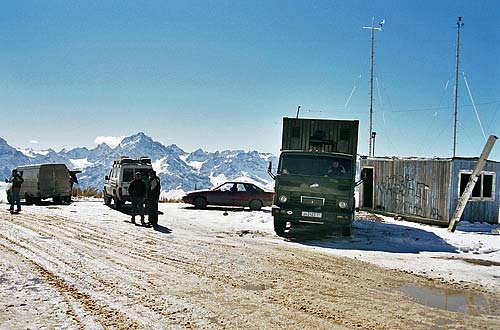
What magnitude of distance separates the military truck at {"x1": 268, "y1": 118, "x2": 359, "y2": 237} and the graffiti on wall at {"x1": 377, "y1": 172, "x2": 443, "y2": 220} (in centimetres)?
620

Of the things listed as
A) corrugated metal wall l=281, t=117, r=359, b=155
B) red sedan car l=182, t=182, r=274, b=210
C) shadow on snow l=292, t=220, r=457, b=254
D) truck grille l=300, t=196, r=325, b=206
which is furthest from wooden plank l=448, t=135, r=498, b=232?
red sedan car l=182, t=182, r=274, b=210

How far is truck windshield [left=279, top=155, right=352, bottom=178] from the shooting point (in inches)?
529

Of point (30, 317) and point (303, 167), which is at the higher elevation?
point (303, 167)

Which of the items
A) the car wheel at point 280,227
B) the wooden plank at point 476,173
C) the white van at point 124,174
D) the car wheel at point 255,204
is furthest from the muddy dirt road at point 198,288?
the car wheel at point 255,204

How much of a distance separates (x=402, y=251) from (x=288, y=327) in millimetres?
7425

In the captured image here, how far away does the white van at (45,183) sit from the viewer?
24.3m

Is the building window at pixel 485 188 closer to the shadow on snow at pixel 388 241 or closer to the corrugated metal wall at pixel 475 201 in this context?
the corrugated metal wall at pixel 475 201

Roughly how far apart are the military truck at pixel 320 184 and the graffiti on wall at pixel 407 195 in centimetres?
620

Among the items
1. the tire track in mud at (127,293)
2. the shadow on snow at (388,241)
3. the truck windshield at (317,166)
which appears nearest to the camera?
the tire track in mud at (127,293)

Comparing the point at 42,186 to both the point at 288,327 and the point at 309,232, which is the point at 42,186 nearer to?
the point at 309,232

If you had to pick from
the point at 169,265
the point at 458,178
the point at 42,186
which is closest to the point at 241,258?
the point at 169,265

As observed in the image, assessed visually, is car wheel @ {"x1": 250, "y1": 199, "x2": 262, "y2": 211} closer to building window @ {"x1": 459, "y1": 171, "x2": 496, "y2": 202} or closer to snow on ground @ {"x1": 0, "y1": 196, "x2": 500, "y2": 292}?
snow on ground @ {"x1": 0, "y1": 196, "x2": 500, "y2": 292}

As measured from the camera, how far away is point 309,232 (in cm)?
1530

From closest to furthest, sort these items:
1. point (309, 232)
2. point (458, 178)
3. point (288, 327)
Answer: point (288, 327)
point (309, 232)
point (458, 178)
